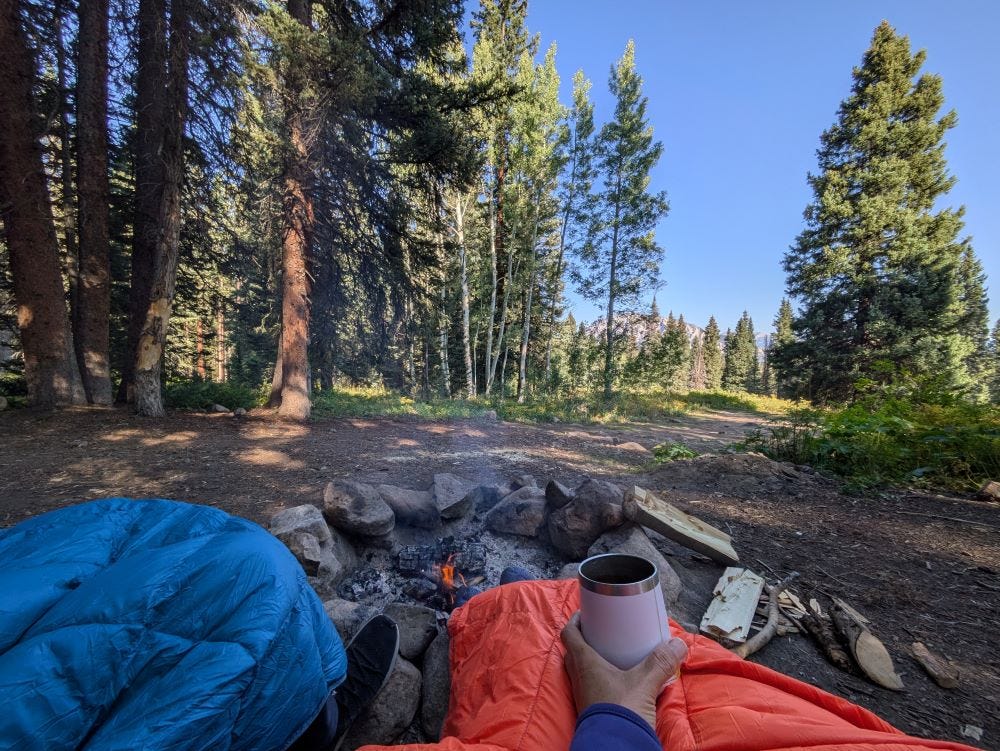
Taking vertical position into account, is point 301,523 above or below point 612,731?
below

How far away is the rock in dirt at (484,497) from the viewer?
3.80m

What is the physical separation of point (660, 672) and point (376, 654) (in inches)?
50.0

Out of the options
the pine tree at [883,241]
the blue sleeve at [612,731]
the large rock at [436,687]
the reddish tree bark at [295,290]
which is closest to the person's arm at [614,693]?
the blue sleeve at [612,731]

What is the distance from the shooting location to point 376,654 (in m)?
1.80

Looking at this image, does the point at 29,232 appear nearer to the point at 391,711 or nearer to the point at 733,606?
the point at 391,711

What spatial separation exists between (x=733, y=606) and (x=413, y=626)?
69.7 inches

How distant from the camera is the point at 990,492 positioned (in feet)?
12.1

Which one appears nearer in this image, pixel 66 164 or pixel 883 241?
pixel 66 164

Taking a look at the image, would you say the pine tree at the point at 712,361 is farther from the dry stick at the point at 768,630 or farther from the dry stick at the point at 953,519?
the dry stick at the point at 768,630

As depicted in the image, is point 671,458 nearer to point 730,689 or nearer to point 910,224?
point 730,689

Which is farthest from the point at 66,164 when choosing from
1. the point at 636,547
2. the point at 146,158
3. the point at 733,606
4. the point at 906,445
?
the point at 906,445

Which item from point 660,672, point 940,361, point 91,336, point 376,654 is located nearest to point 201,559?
point 376,654

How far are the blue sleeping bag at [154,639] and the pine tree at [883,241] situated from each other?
1620cm

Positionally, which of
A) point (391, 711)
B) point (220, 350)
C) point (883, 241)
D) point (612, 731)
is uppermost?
point (883, 241)
